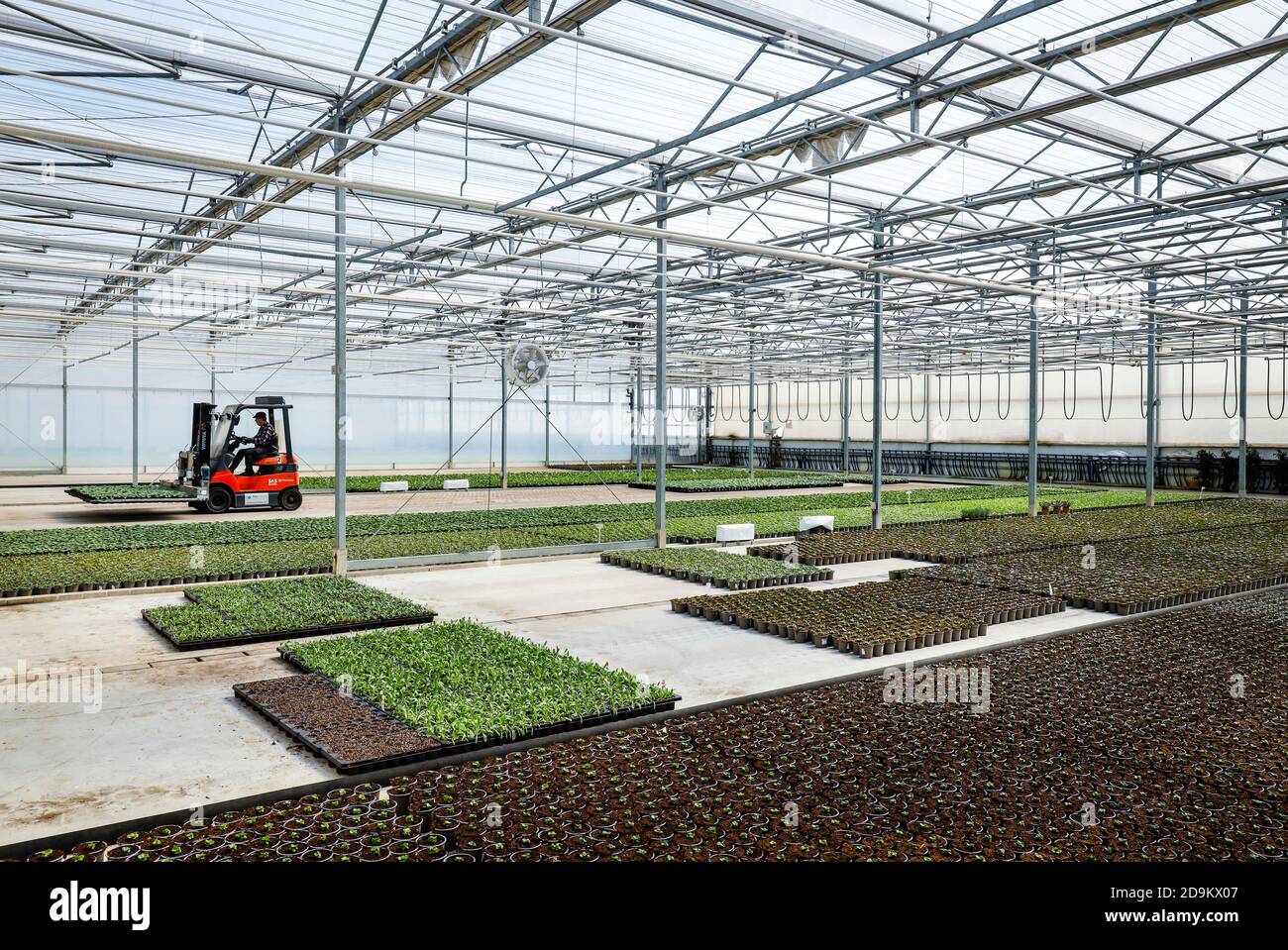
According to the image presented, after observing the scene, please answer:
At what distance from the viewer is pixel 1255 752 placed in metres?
5.60

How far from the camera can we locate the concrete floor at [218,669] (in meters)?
5.00

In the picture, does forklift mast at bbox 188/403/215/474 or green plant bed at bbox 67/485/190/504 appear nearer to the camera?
green plant bed at bbox 67/485/190/504

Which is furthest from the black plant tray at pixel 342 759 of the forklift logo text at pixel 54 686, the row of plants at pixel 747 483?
the row of plants at pixel 747 483

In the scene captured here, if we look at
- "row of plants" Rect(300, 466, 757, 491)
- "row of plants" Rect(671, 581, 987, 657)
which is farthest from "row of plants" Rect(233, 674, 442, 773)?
"row of plants" Rect(300, 466, 757, 491)

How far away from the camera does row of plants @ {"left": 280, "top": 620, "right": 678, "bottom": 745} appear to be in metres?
5.94

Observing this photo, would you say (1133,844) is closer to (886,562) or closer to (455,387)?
(886,562)

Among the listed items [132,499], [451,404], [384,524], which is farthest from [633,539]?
[451,404]

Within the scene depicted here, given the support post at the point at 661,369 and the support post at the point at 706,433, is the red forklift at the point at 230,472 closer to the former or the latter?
the support post at the point at 661,369

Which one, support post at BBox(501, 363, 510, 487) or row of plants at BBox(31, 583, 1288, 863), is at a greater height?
support post at BBox(501, 363, 510, 487)

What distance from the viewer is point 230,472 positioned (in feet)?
63.4

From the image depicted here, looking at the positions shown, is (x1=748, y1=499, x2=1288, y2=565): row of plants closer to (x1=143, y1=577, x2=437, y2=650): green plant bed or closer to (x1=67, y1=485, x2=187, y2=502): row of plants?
(x1=143, y1=577, x2=437, y2=650): green plant bed

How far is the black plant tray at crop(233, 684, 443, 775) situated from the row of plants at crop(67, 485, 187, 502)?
1467cm

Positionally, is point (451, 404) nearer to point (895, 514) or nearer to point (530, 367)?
point (895, 514)

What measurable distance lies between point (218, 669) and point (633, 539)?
8.59 m
